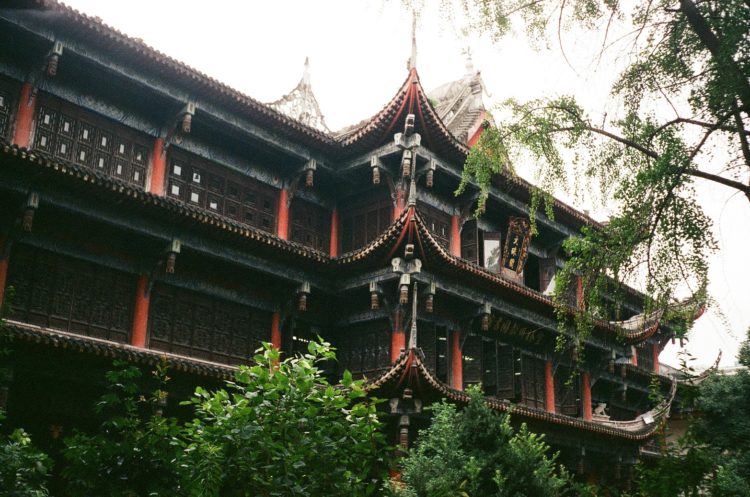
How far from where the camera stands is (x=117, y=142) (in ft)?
44.8

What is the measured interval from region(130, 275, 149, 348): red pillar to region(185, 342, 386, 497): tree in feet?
24.5

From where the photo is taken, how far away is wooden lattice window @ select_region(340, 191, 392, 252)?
654 inches

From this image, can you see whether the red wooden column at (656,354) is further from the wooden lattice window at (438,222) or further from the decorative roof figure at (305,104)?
the decorative roof figure at (305,104)

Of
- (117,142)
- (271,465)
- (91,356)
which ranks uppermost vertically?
(117,142)

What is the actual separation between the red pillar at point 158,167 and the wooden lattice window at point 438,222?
566 centimetres

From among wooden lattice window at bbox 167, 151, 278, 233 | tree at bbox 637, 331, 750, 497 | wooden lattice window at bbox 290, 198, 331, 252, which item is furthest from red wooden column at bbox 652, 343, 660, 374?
wooden lattice window at bbox 167, 151, 278, 233

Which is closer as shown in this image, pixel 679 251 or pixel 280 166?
pixel 679 251

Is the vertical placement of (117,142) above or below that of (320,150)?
below

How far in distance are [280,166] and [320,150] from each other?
92cm

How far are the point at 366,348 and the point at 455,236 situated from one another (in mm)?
3630

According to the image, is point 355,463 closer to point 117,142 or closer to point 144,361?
point 144,361

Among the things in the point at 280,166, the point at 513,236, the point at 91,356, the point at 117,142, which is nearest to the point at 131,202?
the point at 117,142

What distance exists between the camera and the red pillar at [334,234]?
55.9 feet

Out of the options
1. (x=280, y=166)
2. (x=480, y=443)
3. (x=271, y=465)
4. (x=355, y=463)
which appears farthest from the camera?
(x=280, y=166)
